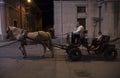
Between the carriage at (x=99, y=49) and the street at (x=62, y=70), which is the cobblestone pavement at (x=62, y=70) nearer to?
the street at (x=62, y=70)

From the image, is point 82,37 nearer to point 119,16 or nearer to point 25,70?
point 25,70

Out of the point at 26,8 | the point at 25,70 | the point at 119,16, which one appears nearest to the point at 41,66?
the point at 25,70

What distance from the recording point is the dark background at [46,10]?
41.7 m

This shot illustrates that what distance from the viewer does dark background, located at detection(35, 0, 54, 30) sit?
41688 mm

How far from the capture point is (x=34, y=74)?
34.3ft

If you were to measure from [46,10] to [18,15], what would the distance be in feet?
21.8

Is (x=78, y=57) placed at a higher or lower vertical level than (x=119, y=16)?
lower

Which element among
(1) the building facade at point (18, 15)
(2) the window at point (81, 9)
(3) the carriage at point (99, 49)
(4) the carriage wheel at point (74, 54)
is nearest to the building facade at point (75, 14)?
(2) the window at point (81, 9)

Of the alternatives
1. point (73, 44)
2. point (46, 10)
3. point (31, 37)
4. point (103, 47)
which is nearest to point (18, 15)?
point (46, 10)

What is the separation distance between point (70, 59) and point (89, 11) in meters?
17.5

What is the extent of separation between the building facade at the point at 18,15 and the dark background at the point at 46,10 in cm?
68

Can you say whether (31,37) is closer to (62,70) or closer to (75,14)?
(62,70)

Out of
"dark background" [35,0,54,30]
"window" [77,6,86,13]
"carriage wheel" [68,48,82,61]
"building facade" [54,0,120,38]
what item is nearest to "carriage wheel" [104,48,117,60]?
"carriage wheel" [68,48,82,61]

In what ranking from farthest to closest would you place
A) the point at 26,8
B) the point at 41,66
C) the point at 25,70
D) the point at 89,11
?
1. the point at 26,8
2. the point at 89,11
3. the point at 41,66
4. the point at 25,70
